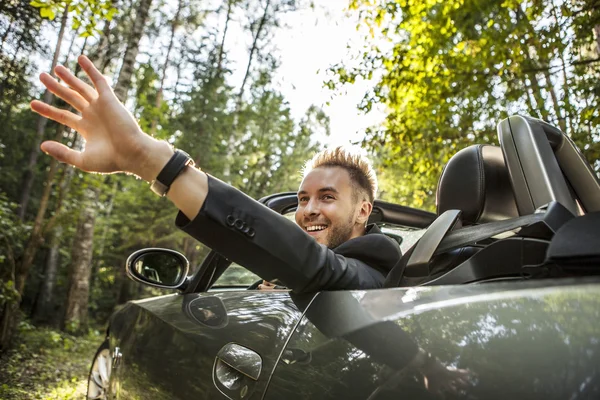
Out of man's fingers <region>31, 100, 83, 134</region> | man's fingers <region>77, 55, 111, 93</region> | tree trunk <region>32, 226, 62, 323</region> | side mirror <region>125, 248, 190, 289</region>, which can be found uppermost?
man's fingers <region>77, 55, 111, 93</region>

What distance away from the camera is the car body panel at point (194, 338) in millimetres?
1584

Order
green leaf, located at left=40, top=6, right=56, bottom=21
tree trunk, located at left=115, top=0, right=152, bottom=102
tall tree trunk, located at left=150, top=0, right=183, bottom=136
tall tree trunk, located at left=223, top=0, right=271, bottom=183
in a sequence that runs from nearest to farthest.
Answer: green leaf, located at left=40, top=6, right=56, bottom=21, tree trunk, located at left=115, top=0, right=152, bottom=102, tall tree trunk, located at left=223, top=0, right=271, bottom=183, tall tree trunk, located at left=150, top=0, right=183, bottom=136

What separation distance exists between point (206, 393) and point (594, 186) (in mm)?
1437

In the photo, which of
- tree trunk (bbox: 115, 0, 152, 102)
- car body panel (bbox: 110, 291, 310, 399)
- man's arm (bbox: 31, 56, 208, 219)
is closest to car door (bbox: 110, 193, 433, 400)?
car body panel (bbox: 110, 291, 310, 399)

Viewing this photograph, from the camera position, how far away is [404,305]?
1.21 metres

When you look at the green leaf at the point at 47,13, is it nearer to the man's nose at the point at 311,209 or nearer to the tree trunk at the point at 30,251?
the tree trunk at the point at 30,251

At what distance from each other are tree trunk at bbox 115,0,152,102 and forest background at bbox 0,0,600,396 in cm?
3

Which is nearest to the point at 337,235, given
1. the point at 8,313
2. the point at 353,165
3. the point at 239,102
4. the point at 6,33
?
the point at 353,165

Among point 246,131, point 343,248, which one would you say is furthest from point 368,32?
point 246,131

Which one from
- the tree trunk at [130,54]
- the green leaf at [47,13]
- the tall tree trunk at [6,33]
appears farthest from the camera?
the tall tree trunk at [6,33]

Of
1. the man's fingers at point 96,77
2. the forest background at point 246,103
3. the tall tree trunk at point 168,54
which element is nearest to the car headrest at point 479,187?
the man's fingers at point 96,77

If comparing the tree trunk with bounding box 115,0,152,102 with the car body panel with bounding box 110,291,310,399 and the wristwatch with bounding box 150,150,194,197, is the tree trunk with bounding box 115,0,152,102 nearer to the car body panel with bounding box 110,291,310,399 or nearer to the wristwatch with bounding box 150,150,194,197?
the car body panel with bounding box 110,291,310,399

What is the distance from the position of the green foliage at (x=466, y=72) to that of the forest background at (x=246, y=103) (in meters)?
0.02

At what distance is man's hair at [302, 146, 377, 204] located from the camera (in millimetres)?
2682
